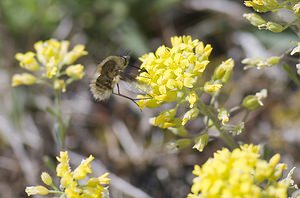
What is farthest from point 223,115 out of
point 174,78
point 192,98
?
point 174,78

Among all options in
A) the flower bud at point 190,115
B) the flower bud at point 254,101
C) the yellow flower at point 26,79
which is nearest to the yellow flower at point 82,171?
the flower bud at point 190,115

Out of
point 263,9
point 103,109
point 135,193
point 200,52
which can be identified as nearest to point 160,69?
point 200,52

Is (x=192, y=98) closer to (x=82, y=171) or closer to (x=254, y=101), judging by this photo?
(x=254, y=101)

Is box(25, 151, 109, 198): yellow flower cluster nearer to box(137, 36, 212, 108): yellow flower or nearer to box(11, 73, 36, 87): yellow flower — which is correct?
A: box(137, 36, 212, 108): yellow flower

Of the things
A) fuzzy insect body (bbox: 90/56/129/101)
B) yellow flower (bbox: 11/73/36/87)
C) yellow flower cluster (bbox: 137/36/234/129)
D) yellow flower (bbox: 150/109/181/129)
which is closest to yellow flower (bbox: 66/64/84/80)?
yellow flower (bbox: 11/73/36/87)

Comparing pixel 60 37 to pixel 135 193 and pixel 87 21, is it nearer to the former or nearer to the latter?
pixel 87 21

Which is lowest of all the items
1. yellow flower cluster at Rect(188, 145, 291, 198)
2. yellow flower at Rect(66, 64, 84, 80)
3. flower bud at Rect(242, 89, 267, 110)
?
yellow flower cluster at Rect(188, 145, 291, 198)

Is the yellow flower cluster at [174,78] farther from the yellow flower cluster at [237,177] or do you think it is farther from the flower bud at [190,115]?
the yellow flower cluster at [237,177]
